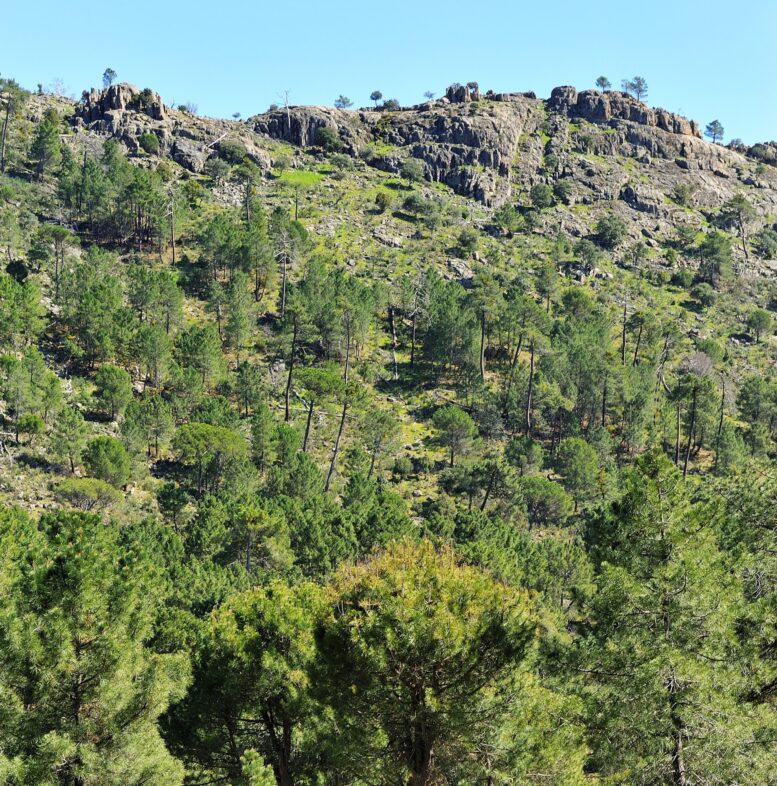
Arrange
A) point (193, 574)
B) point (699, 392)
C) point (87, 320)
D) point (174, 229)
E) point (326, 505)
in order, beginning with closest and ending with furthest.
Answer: point (193, 574), point (326, 505), point (87, 320), point (699, 392), point (174, 229)

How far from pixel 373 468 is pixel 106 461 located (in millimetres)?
31431

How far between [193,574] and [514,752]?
93.2ft

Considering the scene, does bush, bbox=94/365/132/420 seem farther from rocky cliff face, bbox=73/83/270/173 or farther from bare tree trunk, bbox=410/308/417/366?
rocky cliff face, bbox=73/83/270/173

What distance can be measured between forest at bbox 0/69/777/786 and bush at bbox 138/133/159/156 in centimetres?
102

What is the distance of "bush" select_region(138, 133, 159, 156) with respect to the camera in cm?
14750

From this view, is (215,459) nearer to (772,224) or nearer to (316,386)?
(316,386)

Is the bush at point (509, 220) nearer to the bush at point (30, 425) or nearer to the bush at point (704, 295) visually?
the bush at point (704, 295)

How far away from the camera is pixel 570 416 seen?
296 feet

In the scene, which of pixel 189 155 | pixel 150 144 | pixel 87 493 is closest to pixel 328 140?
pixel 189 155

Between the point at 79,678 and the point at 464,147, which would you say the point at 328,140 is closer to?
the point at 464,147

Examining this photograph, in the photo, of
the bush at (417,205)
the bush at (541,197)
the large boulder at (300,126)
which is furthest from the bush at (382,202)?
the bush at (541,197)

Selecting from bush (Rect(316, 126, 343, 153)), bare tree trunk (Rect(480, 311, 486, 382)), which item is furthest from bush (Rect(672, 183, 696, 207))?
bare tree trunk (Rect(480, 311, 486, 382))

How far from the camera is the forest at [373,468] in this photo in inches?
620

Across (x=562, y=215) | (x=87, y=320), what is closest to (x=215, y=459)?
(x=87, y=320)
